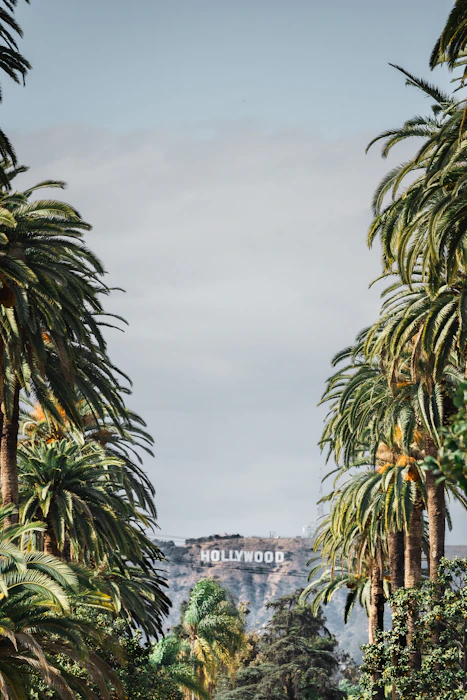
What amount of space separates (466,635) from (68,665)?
10800 mm

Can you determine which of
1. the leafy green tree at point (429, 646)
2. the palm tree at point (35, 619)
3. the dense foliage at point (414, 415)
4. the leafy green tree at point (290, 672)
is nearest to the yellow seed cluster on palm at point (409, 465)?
the dense foliage at point (414, 415)

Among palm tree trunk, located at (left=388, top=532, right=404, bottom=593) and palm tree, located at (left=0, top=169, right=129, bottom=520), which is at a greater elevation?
palm tree, located at (left=0, top=169, right=129, bottom=520)

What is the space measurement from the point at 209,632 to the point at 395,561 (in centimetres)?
3284

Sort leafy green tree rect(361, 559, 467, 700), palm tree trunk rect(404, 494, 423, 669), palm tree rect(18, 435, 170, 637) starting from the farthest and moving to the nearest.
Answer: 1. palm tree trunk rect(404, 494, 423, 669)
2. palm tree rect(18, 435, 170, 637)
3. leafy green tree rect(361, 559, 467, 700)

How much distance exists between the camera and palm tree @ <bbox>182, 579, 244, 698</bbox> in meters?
69.4

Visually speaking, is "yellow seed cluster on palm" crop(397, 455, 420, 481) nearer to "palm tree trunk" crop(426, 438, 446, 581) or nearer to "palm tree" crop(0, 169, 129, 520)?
"palm tree trunk" crop(426, 438, 446, 581)

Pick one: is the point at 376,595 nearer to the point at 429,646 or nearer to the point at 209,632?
the point at 429,646

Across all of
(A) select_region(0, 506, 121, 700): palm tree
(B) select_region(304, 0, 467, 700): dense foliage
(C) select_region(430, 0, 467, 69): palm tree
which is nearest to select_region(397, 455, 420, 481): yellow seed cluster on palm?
(B) select_region(304, 0, 467, 700): dense foliage

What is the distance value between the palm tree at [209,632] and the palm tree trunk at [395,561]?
31.1m

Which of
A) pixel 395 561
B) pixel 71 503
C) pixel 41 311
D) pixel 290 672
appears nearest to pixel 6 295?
pixel 41 311

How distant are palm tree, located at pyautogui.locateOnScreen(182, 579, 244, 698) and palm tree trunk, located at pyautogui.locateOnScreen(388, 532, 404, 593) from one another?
3110 centimetres

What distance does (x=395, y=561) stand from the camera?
4028 cm

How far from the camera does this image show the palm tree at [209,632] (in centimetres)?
6938

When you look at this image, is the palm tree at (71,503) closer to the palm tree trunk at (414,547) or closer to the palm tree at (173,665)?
the palm tree trunk at (414,547)
